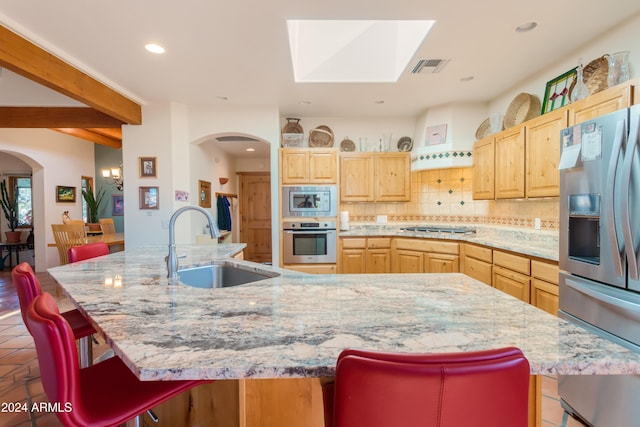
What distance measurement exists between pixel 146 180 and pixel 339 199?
260cm

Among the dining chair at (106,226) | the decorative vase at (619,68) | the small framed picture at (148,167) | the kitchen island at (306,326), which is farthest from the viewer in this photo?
the dining chair at (106,226)

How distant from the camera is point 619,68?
2.18m

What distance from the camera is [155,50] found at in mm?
2650

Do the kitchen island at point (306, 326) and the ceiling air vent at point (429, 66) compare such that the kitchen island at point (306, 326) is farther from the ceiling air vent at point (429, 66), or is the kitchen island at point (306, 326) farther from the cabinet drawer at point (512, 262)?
the ceiling air vent at point (429, 66)

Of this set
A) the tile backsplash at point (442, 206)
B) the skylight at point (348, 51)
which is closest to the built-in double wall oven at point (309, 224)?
the tile backsplash at point (442, 206)

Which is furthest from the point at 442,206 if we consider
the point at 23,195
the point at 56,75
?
the point at 23,195

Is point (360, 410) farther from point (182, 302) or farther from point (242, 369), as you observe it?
point (182, 302)

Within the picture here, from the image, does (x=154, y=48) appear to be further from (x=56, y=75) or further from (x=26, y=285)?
(x=26, y=285)

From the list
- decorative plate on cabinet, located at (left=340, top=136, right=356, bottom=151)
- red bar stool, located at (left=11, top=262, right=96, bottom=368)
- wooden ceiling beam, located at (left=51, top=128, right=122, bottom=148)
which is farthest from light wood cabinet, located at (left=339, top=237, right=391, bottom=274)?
wooden ceiling beam, located at (left=51, top=128, right=122, bottom=148)

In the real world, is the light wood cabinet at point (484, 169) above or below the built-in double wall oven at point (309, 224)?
above

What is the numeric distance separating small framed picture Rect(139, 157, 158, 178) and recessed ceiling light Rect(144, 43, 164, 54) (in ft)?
5.55

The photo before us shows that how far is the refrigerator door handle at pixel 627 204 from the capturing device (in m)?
1.53

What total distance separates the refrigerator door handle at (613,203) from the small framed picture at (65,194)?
8250 millimetres

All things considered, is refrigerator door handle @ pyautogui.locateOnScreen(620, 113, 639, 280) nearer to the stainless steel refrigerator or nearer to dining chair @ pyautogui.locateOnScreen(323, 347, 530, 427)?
the stainless steel refrigerator
